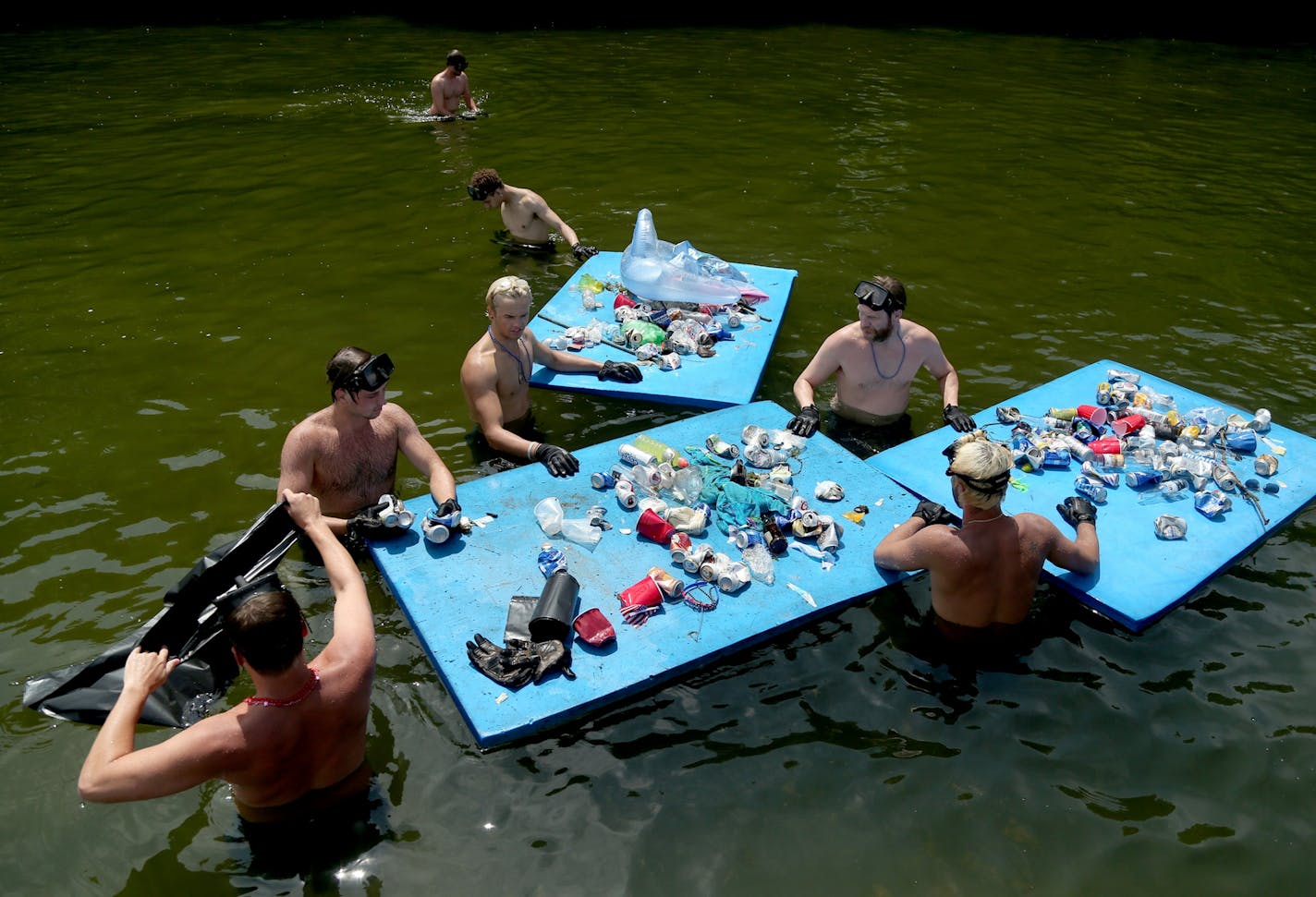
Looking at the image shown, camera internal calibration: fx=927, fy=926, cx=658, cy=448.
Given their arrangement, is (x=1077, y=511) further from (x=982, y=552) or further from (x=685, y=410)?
(x=685, y=410)

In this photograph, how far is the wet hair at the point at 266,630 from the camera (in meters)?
3.46

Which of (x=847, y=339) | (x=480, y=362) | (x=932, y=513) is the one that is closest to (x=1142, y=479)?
(x=932, y=513)

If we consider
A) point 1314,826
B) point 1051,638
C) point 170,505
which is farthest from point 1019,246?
point 170,505

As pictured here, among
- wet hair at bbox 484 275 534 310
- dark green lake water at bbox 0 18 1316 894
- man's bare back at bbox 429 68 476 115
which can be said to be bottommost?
dark green lake water at bbox 0 18 1316 894

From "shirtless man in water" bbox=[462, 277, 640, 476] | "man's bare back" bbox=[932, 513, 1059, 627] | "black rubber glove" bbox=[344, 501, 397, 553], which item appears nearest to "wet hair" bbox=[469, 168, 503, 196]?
"shirtless man in water" bbox=[462, 277, 640, 476]

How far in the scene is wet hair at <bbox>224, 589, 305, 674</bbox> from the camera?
3457mm

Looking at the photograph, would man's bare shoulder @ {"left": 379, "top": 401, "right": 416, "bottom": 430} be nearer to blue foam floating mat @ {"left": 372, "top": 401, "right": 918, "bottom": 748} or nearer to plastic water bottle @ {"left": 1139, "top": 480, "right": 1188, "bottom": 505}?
blue foam floating mat @ {"left": 372, "top": 401, "right": 918, "bottom": 748}

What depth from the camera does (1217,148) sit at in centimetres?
1395

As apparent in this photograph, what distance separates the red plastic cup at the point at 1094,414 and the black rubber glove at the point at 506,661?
4.35 meters

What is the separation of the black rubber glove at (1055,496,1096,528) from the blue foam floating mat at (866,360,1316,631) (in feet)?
0.15

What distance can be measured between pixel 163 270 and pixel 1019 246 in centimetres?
959

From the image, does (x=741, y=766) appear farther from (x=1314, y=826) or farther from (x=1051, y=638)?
(x=1314, y=826)

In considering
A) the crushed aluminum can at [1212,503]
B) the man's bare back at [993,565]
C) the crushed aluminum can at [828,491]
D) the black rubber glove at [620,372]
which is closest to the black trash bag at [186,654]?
the crushed aluminum can at [828,491]

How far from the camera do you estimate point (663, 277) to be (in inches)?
324
